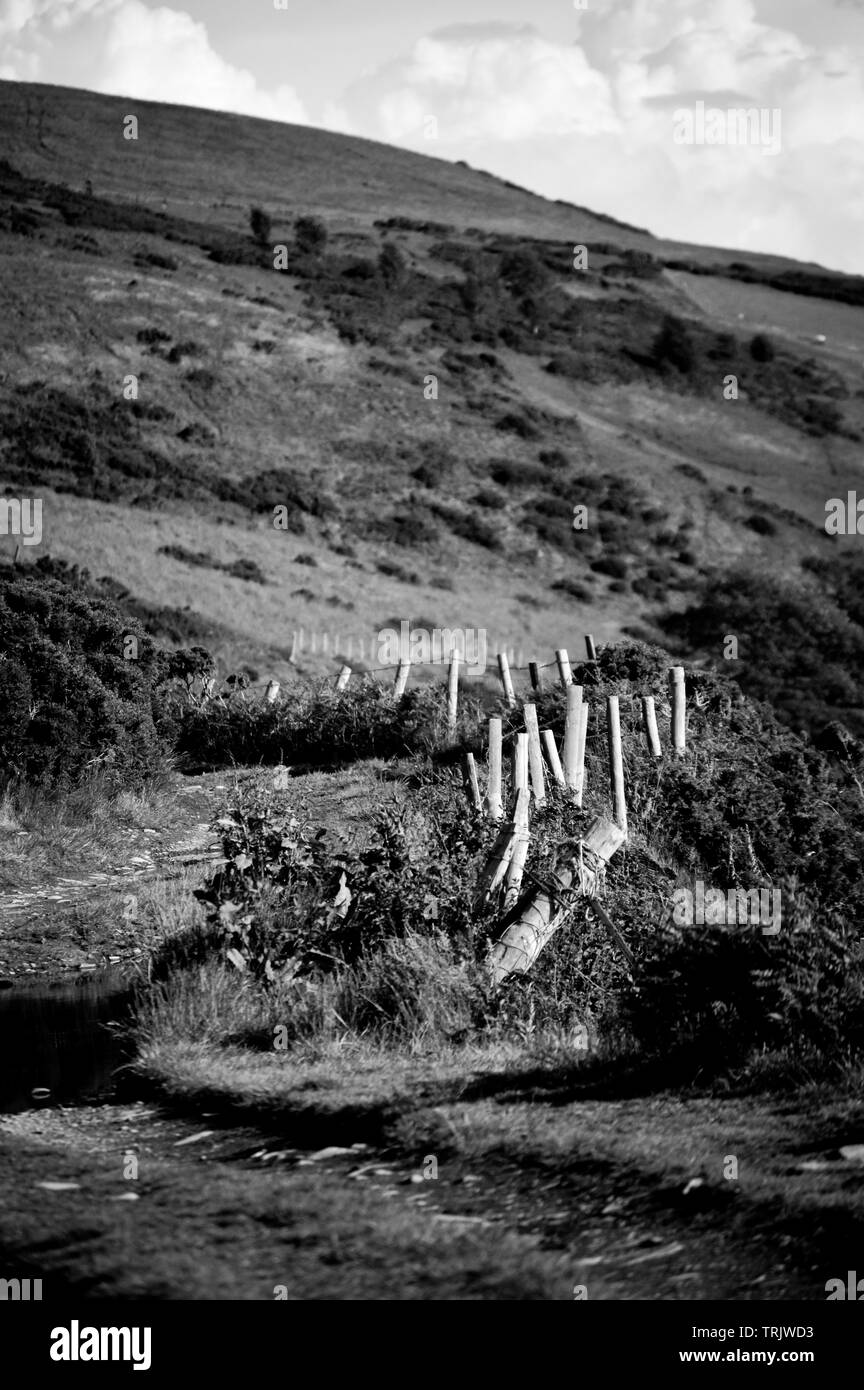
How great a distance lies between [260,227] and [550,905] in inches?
3239

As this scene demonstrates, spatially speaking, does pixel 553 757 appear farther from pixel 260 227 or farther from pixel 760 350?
pixel 260 227

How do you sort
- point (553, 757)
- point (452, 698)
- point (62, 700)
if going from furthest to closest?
1. point (452, 698)
2. point (62, 700)
3. point (553, 757)

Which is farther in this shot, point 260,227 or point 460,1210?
point 260,227

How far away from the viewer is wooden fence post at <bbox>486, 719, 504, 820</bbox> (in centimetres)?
1091

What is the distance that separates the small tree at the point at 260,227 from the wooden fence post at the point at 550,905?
261 ft

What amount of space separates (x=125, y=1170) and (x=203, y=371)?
56.1 metres

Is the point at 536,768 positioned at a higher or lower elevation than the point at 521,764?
lower

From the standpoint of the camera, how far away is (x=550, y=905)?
30.5ft

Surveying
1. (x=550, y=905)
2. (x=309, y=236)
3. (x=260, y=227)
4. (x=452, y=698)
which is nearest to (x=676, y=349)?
(x=309, y=236)

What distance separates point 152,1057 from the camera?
807 cm

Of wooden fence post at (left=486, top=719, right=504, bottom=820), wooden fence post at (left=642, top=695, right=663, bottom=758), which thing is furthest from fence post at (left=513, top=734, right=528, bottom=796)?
wooden fence post at (left=642, top=695, right=663, bottom=758)

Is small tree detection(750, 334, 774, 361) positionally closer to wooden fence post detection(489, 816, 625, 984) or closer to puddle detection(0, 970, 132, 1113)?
puddle detection(0, 970, 132, 1113)
